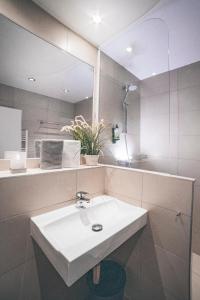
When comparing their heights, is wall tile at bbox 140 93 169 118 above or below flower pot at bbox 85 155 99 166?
above

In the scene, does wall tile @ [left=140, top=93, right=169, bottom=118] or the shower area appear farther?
wall tile @ [left=140, top=93, right=169, bottom=118]

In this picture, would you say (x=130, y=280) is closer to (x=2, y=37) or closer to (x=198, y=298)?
(x=198, y=298)

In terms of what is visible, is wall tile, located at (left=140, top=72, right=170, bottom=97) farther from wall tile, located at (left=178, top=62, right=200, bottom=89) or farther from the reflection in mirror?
wall tile, located at (left=178, top=62, right=200, bottom=89)

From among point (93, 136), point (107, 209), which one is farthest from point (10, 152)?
point (107, 209)

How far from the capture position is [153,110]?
2.13 metres

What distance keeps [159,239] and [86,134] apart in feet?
3.25

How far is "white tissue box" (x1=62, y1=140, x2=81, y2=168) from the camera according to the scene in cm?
124

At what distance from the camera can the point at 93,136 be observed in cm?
146

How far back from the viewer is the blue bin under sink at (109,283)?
108cm

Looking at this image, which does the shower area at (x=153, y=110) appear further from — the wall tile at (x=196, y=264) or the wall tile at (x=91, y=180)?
the wall tile at (x=91, y=180)

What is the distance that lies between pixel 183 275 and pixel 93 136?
1.19 m

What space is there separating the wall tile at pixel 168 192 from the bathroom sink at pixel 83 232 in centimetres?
14

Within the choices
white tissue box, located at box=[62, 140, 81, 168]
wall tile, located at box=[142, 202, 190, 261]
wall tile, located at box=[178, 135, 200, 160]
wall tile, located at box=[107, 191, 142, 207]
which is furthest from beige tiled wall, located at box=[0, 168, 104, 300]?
wall tile, located at box=[178, 135, 200, 160]

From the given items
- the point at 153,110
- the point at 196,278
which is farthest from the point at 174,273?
the point at 153,110
